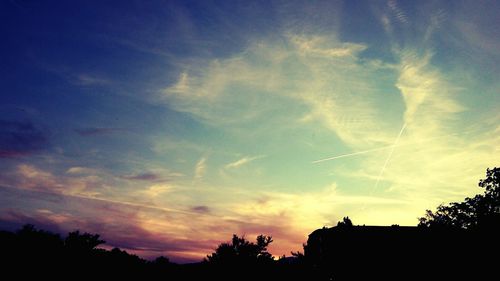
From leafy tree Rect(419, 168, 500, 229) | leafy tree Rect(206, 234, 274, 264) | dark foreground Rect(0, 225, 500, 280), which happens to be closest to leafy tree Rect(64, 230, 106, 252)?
dark foreground Rect(0, 225, 500, 280)

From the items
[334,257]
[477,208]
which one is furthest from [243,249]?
[477,208]

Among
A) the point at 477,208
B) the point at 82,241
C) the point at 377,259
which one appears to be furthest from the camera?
the point at 477,208

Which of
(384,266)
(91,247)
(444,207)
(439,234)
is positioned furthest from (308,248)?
(444,207)

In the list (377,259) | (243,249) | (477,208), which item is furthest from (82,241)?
(477,208)

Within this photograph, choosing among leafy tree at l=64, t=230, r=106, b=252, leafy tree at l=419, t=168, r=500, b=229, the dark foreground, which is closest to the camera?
leafy tree at l=64, t=230, r=106, b=252

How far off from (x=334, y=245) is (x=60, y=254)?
40.0ft

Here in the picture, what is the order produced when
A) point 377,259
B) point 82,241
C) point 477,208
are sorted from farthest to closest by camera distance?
point 477,208, point 377,259, point 82,241

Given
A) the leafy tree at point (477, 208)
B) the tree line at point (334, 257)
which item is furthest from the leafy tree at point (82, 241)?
the leafy tree at point (477, 208)

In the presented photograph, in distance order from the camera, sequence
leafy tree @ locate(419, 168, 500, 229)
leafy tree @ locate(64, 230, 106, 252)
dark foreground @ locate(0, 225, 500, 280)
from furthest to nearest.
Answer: leafy tree @ locate(419, 168, 500, 229)
dark foreground @ locate(0, 225, 500, 280)
leafy tree @ locate(64, 230, 106, 252)

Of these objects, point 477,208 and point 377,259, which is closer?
point 377,259

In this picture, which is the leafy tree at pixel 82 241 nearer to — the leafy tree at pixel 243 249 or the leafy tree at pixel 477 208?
the leafy tree at pixel 243 249

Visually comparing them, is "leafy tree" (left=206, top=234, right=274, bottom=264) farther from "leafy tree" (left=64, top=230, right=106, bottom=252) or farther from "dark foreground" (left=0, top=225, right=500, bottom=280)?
"leafy tree" (left=64, top=230, right=106, bottom=252)

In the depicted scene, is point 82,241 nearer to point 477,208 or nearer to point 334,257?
point 334,257

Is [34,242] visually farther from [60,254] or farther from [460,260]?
[460,260]
